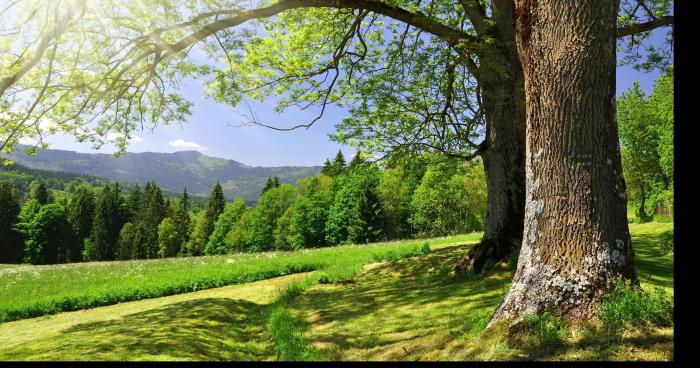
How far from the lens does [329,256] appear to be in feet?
80.8

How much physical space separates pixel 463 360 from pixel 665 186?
44576mm

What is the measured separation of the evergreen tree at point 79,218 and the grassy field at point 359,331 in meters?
95.1

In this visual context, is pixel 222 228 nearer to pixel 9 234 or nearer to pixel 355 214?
pixel 355 214

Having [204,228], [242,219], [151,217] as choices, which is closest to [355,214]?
[242,219]

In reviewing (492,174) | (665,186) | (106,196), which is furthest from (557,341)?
(106,196)

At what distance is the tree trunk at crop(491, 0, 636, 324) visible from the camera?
496cm

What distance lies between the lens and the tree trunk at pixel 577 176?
195 inches

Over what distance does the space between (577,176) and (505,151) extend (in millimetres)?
5978

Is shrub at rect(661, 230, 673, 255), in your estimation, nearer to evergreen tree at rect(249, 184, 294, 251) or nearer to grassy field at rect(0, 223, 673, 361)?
grassy field at rect(0, 223, 673, 361)

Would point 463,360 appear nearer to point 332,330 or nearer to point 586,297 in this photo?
point 586,297

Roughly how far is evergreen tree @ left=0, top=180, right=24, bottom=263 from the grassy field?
95.3m

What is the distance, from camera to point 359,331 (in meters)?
7.63

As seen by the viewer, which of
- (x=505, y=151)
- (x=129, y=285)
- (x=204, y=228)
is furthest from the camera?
(x=204, y=228)

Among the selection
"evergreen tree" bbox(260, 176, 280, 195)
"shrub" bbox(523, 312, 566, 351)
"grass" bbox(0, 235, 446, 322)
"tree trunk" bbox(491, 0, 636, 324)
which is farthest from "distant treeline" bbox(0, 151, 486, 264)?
"shrub" bbox(523, 312, 566, 351)
